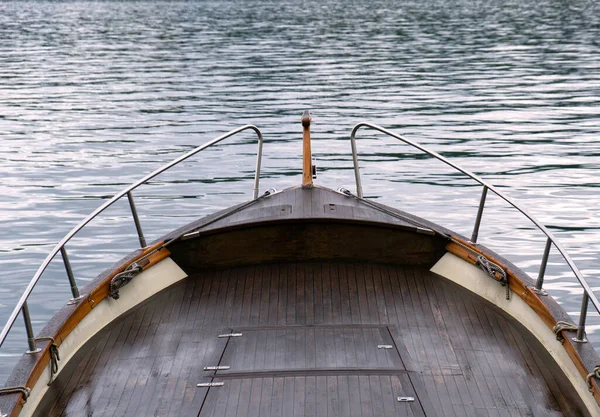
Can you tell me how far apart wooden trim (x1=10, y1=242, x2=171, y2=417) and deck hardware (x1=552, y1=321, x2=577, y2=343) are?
3.72 metres

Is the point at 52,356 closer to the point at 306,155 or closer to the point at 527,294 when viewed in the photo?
the point at 306,155

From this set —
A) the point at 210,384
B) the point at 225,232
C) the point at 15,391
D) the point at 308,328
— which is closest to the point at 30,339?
the point at 15,391

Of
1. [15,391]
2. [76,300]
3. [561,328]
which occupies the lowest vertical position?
[76,300]

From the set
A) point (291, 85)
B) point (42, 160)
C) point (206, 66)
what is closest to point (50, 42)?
point (206, 66)

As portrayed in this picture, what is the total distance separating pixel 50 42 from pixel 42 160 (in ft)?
85.8

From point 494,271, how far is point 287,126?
48.5ft

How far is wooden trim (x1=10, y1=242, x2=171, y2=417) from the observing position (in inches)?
211

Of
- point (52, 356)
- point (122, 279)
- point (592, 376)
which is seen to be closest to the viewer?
point (592, 376)

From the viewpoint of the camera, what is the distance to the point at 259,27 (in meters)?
49.9

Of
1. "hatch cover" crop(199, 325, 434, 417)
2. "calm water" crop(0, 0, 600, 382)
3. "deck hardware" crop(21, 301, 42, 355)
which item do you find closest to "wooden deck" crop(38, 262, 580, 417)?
"hatch cover" crop(199, 325, 434, 417)

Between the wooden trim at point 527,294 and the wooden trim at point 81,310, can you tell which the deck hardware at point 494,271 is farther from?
the wooden trim at point 81,310

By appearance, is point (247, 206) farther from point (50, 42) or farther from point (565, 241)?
point (50, 42)

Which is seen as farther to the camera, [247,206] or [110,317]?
[247,206]

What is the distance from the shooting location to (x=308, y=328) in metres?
6.77
